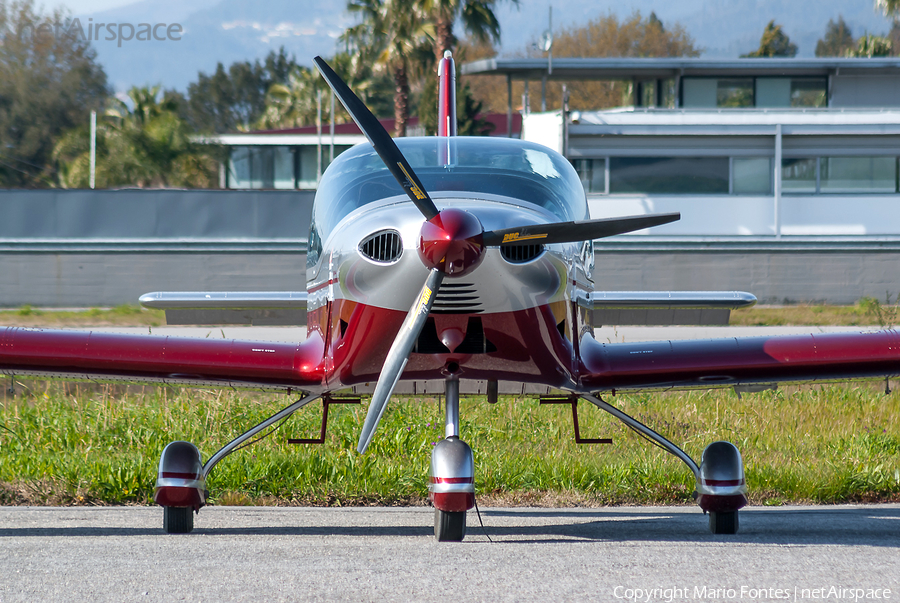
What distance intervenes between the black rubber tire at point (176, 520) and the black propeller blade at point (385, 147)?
2.32 meters

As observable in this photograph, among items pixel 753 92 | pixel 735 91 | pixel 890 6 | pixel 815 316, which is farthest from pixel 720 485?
pixel 890 6

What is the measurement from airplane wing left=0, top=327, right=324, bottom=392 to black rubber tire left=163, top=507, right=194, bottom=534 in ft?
2.37

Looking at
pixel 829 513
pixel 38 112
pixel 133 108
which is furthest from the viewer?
pixel 38 112

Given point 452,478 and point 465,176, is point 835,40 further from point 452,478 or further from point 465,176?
point 452,478

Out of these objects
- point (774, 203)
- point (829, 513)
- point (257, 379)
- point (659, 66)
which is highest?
point (659, 66)

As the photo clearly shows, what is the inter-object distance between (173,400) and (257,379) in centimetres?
393

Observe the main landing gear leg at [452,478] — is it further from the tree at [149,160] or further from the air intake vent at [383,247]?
the tree at [149,160]

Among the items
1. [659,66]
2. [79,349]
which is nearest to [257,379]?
[79,349]

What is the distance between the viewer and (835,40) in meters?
106

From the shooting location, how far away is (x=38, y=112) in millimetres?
54406

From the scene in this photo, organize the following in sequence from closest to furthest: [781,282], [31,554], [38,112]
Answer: [31,554]
[781,282]
[38,112]

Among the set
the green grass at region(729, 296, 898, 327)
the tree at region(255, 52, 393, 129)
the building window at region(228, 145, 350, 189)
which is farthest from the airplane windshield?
the tree at region(255, 52, 393, 129)

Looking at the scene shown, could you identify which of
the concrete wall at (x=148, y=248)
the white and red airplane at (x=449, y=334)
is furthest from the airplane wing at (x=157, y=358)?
the concrete wall at (x=148, y=248)

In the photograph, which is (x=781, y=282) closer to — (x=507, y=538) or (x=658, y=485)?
(x=658, y=485)
